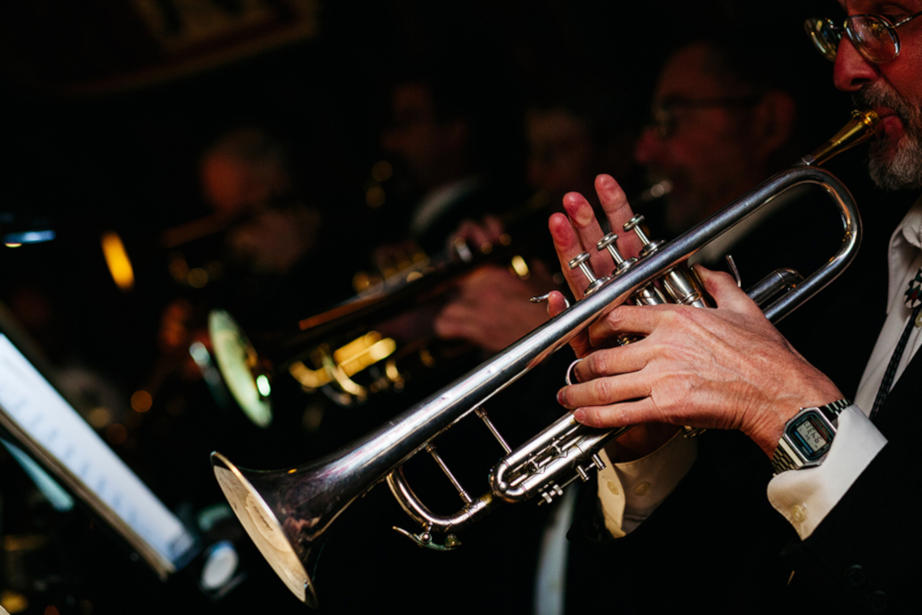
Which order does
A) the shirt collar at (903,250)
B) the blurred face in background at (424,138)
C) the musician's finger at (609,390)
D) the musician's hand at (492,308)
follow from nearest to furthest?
the musician's finger at (609,390) < the shirt collar at (903,250) < the musician's hand at (492,308) < the blurred face in background at (424,138)

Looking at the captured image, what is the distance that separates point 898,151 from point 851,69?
199mm

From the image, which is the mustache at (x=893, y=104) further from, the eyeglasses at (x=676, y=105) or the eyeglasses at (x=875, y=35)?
the eyeglasses at (x=676, y=105)

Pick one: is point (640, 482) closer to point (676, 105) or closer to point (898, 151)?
point (898, 151)

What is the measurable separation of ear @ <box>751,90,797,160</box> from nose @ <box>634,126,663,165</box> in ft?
1.09

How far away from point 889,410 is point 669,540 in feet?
2.04

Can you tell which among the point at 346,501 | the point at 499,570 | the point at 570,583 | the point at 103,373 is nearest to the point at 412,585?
the point at 499,570

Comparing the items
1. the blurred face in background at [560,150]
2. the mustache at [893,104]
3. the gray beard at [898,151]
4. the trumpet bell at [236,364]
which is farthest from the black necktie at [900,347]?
the trumpet bell at [236,364]

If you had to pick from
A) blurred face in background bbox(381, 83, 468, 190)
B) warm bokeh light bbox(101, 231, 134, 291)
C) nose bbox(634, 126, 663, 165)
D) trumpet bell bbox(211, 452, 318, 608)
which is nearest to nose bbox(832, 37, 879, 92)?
nose bbox(634, 126, 663, 165)

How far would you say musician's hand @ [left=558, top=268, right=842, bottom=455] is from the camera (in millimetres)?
1223

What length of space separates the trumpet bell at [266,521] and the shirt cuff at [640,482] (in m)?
0.70

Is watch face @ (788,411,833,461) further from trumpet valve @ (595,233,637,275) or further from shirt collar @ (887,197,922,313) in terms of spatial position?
shirt collar @ (887,197,922,313)

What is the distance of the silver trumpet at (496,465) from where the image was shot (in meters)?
1.29

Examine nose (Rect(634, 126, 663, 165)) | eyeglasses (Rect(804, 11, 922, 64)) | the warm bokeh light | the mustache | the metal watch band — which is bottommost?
the metal watch band

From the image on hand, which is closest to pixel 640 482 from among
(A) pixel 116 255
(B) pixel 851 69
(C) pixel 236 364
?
(B) pixel 851 69
